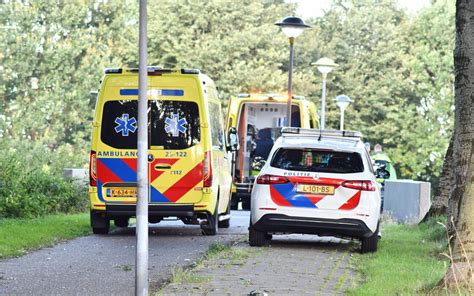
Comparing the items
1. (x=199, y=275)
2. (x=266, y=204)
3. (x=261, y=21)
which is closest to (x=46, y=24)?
(x=261, y=21)

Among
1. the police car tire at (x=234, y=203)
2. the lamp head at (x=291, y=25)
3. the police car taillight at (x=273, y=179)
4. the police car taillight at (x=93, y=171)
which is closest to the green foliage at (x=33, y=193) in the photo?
the police car taillight at (x=93, y=171)

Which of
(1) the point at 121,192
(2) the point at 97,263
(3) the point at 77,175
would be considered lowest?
(3) the point at 77,175

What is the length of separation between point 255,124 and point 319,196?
1531 centimetres

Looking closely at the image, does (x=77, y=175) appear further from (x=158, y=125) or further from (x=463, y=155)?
(x=463, y=155)

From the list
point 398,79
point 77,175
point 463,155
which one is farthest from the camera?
point 398,79

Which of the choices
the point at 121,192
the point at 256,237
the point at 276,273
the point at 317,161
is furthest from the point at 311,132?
the point at 276,273

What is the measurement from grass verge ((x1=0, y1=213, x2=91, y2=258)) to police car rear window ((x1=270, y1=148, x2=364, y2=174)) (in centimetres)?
338

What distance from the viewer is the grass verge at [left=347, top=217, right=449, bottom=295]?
11.6 m

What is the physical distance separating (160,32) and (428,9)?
48.9 ft

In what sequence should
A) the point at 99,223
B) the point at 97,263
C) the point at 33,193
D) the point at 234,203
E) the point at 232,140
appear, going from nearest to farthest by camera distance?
the point at 97,263
the point at 99,223
the point at 232,140
the point at 33,193
the point at 234,203

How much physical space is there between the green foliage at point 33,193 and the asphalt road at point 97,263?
5.44 ft

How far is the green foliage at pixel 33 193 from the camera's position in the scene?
20627 mm

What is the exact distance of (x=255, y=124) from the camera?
3178 cm

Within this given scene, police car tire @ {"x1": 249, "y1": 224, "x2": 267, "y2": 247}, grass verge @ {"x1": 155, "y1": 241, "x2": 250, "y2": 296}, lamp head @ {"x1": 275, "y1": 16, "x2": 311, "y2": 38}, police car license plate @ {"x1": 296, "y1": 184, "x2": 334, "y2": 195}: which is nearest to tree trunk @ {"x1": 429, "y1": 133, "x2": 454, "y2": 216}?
police car license plate @ {"x1": 296, "y1": 184, "x2": 334, "y2": 195}
